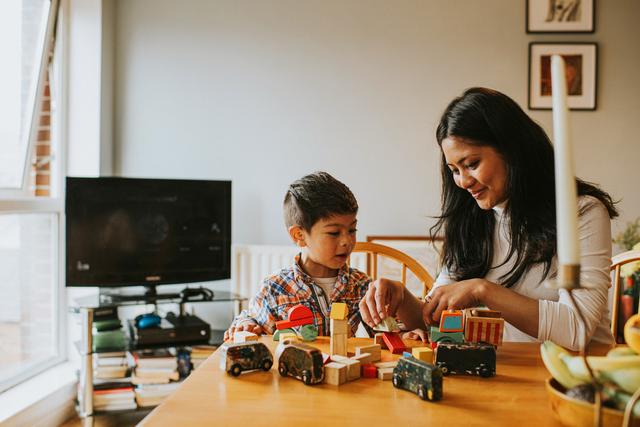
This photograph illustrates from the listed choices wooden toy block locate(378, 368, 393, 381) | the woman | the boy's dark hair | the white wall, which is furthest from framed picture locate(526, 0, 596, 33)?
wooden toy block locate(378, 368, 393, 381)

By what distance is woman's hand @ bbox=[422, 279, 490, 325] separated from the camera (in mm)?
1121

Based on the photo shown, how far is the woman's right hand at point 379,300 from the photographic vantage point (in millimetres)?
1135

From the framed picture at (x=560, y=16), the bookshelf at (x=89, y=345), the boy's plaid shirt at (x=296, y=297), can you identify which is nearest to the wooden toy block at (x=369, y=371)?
the boy's plaid shirt at (x=296, y=297)

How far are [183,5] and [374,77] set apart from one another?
1.11m

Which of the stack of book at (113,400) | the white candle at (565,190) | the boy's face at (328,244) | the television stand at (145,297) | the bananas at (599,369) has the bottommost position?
the stack of book at (113,400)

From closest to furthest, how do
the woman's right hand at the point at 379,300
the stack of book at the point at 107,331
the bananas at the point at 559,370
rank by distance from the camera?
the bananas at the point at 559,370, the woman's right hand at the point at 379,300, the stack of book at the point at 107,331

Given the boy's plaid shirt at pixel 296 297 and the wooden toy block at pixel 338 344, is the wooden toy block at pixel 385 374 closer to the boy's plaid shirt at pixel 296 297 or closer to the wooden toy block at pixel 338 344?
the wooden toy block at pixel 338 344

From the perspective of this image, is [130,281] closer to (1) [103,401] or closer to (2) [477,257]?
(1) [103,401]

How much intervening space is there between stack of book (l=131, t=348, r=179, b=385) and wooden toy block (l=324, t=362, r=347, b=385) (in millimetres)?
1875

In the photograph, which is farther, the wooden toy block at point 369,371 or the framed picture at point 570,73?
the framed picture at point 570,73

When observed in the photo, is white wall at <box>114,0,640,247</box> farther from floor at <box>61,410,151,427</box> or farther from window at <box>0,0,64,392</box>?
floor at <box>61,410,151,427</box>

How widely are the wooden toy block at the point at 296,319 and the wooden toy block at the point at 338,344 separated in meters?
0.17

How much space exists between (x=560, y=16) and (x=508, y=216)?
1.91m

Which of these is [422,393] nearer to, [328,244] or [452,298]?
[452,298]
